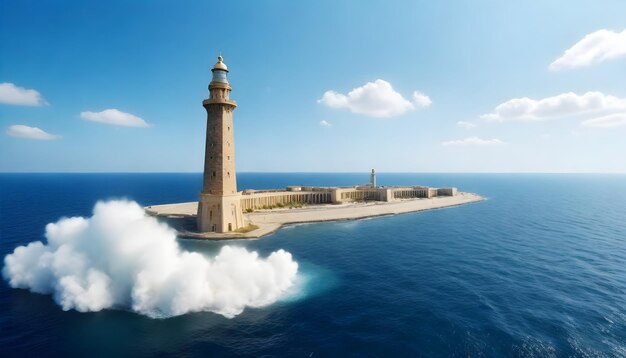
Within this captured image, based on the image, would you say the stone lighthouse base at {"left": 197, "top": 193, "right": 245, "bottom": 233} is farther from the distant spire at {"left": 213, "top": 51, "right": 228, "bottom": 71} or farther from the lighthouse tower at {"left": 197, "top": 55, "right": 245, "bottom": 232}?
the distant spire at {"left": 213, "top": 51, "right": 228, "bottom": 71}

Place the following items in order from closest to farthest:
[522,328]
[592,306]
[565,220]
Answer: [522,328]
[592,306]
[565,220]

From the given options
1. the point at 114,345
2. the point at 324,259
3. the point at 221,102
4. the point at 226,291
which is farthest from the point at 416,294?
the point at 221,102

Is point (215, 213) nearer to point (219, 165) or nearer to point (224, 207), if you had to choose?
point (224, 207)

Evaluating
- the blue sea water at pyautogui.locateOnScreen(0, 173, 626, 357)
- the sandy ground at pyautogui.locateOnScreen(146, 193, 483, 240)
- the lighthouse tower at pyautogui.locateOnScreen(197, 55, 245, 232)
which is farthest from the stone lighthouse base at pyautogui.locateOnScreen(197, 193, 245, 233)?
the blue sea water at pyautogui.locateOnScreen(0, 173, 626, 357)

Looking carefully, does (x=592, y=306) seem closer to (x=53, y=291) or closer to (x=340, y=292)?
(x=340, y=292)

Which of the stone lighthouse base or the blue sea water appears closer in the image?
the blue sea water

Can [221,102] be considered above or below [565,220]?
above

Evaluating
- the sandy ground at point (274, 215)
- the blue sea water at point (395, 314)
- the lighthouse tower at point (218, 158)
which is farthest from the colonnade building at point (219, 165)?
the blue sea water at point (395, 314)

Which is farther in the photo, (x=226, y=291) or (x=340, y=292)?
(x=340, y=292)

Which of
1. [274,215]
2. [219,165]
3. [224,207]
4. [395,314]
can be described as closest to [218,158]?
[219,165]
